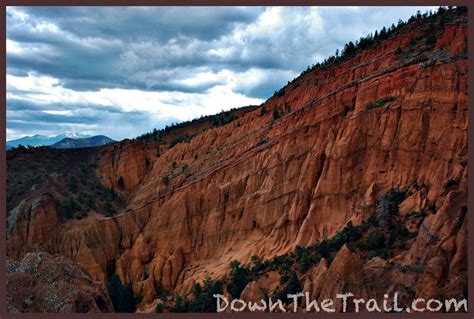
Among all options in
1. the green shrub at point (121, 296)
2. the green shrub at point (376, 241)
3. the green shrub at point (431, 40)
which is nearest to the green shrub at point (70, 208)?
the green shrub at point (121, 296)

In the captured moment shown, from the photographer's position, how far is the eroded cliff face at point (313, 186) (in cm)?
2848

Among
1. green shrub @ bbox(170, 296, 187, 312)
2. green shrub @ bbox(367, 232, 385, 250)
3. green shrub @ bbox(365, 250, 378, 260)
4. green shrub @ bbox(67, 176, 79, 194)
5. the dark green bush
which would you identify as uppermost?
green shrub @ bbox(67, 176, 79, 194)

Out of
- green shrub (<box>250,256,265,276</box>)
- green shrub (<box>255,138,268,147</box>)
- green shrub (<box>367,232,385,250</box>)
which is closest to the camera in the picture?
green shrub (<box>367,232,385,250</box>)

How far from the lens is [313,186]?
4059cm

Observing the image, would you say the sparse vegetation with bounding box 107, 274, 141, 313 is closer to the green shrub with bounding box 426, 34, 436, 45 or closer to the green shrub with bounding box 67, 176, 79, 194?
the green shrub with bounding box 67, 176, 79, 194

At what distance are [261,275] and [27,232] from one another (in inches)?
843

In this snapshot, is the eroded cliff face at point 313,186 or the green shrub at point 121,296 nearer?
the eroded cliff face at point 313,186

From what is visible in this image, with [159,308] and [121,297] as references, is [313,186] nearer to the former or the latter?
A: [159,308]

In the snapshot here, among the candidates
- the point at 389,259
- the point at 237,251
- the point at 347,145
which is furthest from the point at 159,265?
the point at 389,259

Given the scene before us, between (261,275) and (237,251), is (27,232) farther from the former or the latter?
(261,275)

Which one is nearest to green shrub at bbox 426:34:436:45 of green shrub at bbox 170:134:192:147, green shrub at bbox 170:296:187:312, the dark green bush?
the dark green bush

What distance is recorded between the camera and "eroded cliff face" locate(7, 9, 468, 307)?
28.5m

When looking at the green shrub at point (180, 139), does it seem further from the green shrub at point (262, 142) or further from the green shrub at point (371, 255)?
the green shrub at point (371, 255)

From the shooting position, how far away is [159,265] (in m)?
45.3
